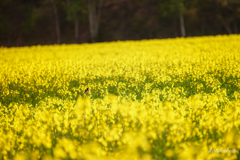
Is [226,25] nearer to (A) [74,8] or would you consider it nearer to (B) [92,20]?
(B) [92,20]

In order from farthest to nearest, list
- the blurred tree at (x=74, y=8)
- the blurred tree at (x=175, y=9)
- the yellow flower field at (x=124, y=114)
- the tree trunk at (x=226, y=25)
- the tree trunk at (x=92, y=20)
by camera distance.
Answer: the tree trunk at (x=226, y=25), the blurred tree at (x=74, y=8), the tree trunk at (x=92, y=20), the blurred tree at (x=175, y=9), the yellow flower field at (x=124, y=114)

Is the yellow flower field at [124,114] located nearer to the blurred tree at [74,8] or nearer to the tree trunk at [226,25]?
the blurred tree at [74,8]

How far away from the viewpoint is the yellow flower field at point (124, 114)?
3.40 m

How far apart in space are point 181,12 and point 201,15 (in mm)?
6094

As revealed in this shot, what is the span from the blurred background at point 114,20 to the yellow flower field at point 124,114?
25698 millimetres

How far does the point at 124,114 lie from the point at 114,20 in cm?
4446

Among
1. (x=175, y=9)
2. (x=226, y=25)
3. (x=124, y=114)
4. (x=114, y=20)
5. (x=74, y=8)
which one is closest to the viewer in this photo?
(x=124, y=114)

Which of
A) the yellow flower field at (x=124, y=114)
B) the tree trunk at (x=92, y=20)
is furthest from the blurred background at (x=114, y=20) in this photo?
the yellow flower field at (x=124, y=114)

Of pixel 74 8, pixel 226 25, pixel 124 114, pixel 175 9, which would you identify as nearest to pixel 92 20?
pixel 74 8

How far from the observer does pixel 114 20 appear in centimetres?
4684

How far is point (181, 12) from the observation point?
36031mm

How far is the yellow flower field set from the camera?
11.1 feet

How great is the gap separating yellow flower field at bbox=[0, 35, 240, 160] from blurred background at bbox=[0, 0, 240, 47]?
25.7 metres

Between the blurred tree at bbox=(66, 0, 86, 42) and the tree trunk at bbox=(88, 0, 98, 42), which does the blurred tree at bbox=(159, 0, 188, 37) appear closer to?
the tree trunk at bbox=(88, 0, 98, 42)
